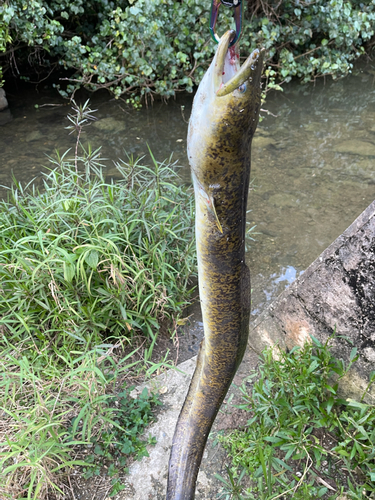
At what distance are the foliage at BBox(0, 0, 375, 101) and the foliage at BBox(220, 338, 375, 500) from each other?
4.69 m

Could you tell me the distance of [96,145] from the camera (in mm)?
5773

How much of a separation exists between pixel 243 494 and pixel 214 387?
0.76 m

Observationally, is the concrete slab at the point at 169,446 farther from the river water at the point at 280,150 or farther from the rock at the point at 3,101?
the rock at the point at 3,101

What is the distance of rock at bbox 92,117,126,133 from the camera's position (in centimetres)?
625

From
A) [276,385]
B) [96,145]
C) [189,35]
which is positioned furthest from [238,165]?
[189,35]

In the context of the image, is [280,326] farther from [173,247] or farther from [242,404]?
[173,247]

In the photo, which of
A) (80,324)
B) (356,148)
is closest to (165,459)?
(80,324)

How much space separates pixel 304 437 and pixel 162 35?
5.81 metres

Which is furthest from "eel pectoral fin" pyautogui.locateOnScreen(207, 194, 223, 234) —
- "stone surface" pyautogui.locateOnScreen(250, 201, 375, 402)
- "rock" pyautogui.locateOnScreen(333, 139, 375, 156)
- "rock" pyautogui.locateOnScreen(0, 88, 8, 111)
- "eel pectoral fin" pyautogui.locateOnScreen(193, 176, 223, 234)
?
"rock" pyautogui.locateOnScreen(0, 88, 8, 111)

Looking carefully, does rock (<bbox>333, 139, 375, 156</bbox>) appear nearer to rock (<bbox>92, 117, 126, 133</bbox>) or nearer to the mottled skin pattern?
rock (<bbox>92, 117, 126, 133</bbox>)

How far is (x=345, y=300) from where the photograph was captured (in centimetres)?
217

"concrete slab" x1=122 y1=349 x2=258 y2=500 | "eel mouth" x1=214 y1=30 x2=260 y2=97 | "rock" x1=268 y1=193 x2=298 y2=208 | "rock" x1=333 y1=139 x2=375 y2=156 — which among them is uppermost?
"eel mouth" x1=214 y1=30 x2=260 y2=97

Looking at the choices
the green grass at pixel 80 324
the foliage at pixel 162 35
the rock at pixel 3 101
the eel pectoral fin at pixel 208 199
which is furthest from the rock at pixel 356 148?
the rock at pixel 3 101

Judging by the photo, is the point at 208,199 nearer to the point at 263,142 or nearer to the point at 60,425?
the point at 60,425
